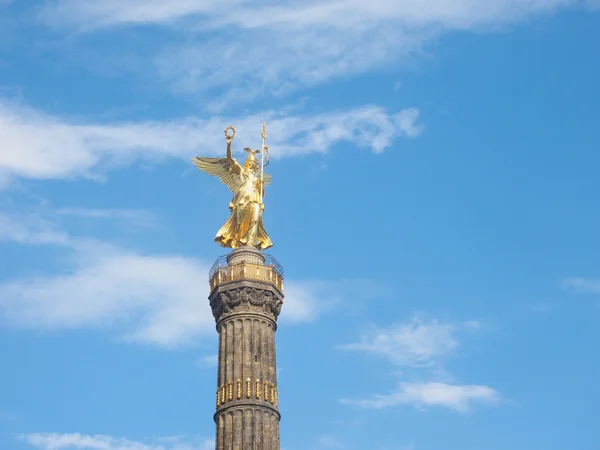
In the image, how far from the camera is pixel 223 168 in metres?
80.0

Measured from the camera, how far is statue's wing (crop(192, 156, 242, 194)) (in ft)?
261

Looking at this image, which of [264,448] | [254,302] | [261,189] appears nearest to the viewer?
[264,448]

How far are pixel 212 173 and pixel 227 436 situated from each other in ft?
66.2

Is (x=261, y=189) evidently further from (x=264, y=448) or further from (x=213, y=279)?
(x=264, y=448)

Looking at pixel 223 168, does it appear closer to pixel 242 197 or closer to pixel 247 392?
pixel 242 197

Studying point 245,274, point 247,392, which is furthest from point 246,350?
point 245,274

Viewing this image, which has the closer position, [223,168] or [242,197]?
[242,197]

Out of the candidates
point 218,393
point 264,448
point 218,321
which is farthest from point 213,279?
point 264,448

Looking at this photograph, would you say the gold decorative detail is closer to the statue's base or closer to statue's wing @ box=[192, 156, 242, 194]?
the statue's base

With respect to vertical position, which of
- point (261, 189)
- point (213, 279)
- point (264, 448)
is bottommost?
point (264, 448)

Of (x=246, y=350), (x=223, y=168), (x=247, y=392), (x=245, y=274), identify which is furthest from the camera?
(x=223, y=168)

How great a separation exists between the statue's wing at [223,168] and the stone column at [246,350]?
570cm

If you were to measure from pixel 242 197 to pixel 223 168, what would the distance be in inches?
136

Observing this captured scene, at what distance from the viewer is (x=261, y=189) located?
260 ft
